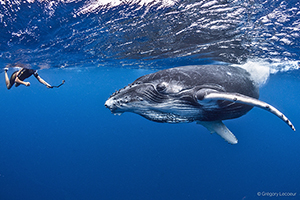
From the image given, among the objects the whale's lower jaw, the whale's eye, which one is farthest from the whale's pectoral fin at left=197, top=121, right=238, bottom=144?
the whale's eye

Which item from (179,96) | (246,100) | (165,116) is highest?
(179,96)

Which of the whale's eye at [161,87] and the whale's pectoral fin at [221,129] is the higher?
the whale's eye at [161,87]

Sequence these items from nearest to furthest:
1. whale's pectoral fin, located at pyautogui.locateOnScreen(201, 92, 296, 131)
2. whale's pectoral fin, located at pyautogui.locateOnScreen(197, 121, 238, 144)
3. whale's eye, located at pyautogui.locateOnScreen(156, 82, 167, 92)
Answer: whale's pectoral fin, located at pyautogui.locateOnScreen(201, 92, 296, 131), whale's eye, located at pyautogui.locateOnScreen(156, 82, 167, 92), whale's pectoral fin, located at pyautogui.locateOnScreen(197, 121, 238, 144)

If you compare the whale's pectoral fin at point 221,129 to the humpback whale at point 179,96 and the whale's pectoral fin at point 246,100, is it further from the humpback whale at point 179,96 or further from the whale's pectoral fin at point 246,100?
the whale's pectoral fin at point 246,100

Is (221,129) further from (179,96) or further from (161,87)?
(161,87)

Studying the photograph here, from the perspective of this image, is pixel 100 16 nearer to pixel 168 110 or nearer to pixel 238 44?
pixel 168 110

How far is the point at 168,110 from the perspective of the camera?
9.70 feet

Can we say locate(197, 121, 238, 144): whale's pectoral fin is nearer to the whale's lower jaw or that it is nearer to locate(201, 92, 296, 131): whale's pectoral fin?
the whale's lower jaw

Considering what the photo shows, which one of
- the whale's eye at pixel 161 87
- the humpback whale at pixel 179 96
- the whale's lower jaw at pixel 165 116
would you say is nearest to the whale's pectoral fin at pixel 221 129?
the humpback whale at pixel 179 96

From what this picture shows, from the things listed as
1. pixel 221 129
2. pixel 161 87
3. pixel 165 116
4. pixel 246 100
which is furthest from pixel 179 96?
pixel 221 129

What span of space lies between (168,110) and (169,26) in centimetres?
566

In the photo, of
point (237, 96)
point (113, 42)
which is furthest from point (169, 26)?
point (237, 96)

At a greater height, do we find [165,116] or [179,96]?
[179,96]

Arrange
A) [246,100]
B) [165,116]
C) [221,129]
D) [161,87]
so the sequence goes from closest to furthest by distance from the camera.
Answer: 1. [246,100]
2. [161,87]
3. [165,116]
4. [221,129]
